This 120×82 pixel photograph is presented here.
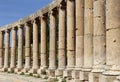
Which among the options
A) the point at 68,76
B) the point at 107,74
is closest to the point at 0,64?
the point at 68,76

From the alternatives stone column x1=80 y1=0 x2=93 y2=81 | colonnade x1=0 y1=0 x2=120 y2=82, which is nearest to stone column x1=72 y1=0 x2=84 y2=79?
colonnade x1=0 y1=0 x2=120 y2=82

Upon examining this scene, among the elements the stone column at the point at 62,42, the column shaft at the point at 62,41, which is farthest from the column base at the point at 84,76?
the column shaft at the point at 62,41

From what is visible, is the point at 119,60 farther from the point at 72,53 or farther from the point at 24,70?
the point at 24,70

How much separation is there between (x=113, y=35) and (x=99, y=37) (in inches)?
196

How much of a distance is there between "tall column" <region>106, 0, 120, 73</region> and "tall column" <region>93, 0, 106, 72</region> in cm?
447

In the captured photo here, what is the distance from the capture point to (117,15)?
19281 mm

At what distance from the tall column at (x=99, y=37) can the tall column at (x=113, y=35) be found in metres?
4.47

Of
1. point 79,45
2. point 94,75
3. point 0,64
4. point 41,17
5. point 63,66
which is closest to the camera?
point 94,75

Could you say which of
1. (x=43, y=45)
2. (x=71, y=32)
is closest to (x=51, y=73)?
(x=71, y=32)

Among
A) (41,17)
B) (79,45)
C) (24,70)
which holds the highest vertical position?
(41,17)

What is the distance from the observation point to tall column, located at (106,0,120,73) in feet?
62.2

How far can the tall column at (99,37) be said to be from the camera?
24.0 metres

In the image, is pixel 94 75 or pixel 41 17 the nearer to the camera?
pixel 94 75

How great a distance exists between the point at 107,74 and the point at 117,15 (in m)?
3.32
